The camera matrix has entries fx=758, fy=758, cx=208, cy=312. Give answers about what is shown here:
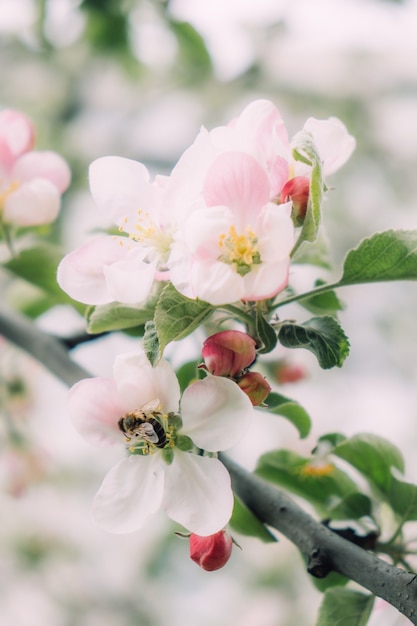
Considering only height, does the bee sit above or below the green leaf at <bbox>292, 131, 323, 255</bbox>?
below

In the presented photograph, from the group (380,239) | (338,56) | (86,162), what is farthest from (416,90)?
(380,239)

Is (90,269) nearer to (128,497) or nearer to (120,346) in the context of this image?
(128,497)

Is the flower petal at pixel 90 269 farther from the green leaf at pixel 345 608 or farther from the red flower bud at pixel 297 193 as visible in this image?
the green leaf at pixel 345 608

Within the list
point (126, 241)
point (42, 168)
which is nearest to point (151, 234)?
point (126, 241)

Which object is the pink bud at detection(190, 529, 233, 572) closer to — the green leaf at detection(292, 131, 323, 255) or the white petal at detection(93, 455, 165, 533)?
the white petal at detection(93, 455, 165, 533)

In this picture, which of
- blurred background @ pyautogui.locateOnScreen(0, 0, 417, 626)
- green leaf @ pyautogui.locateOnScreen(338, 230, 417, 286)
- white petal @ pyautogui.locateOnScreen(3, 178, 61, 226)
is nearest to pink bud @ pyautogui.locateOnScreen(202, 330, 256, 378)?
green leaf @ pyautogui.locateOnScreen(338, 230, 417, 286)
